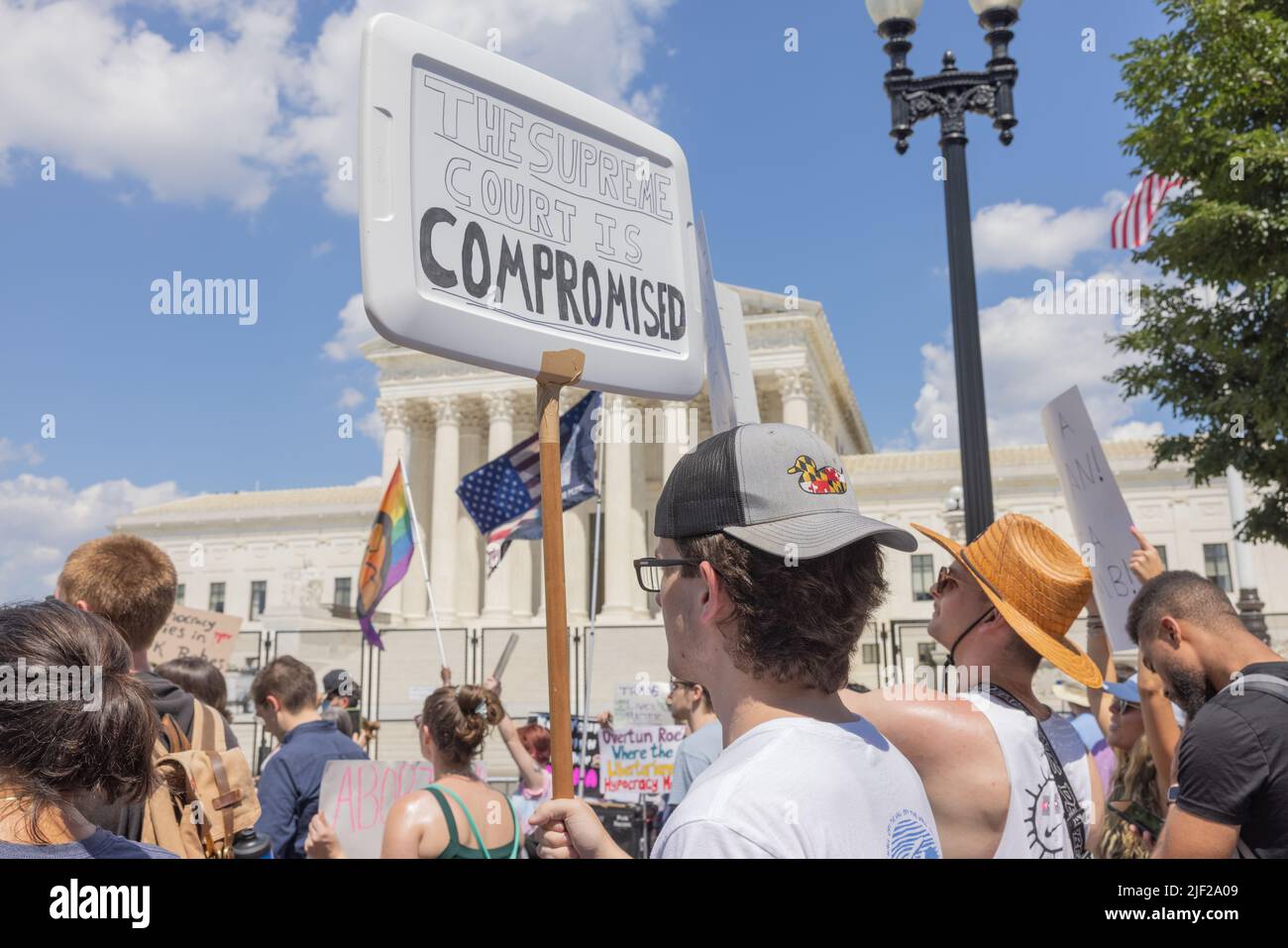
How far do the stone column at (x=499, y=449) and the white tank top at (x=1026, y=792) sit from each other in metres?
43.0

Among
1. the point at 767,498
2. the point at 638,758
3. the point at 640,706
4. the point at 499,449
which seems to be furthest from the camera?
the point at 499,449

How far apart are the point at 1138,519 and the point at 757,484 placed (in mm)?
54128

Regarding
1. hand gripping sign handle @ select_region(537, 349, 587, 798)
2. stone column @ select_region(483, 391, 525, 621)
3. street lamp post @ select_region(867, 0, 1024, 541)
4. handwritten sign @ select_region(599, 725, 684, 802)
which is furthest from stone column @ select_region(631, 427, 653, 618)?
hand gripping sign handle @ select_region(537, 349, 587, 798)

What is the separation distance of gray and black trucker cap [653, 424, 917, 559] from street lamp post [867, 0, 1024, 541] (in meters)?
4.19

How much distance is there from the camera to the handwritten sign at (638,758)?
37.9 ft

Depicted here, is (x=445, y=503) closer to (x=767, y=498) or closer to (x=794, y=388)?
(x=794, y=388)

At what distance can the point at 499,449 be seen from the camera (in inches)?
1853

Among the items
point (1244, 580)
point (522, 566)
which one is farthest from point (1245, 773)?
point (522, 566)

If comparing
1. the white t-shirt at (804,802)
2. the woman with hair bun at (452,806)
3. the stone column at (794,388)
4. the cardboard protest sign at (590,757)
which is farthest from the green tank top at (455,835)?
the stone column at (794,388)

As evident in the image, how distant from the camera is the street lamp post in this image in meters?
5.77

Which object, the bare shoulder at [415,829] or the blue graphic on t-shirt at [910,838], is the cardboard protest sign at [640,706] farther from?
the blue graphic on t-shirt at [910,838]

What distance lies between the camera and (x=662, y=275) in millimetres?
2539

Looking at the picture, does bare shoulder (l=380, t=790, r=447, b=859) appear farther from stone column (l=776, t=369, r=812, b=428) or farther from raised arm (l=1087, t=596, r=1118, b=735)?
stone column (l=776, t=369, r=812, b=428)

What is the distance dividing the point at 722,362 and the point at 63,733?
1703mm
